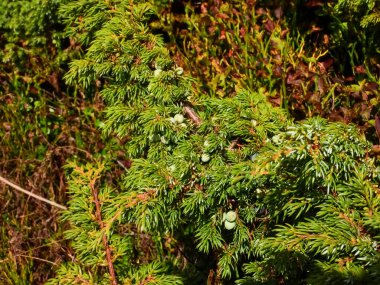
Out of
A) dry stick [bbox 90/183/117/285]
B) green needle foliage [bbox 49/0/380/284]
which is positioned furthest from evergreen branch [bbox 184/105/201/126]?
dry stick [bbox 90/183/117/285]

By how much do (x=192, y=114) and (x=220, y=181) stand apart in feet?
1.27

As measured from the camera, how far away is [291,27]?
3598 mm

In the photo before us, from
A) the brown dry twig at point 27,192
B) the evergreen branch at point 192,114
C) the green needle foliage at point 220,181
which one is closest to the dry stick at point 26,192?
the brown dry twig at point 27,192

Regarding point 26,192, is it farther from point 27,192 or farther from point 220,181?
point 220,181

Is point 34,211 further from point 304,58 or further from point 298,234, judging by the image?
point 298,234

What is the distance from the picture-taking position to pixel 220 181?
1.90 metres

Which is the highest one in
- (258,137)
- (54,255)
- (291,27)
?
(258,137)

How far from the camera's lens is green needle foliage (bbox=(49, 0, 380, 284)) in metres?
1.74

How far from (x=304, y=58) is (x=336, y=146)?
1536 millimetres

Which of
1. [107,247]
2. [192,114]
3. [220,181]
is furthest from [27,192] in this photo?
[220,181]

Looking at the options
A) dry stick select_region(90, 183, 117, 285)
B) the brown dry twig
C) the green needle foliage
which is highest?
the green needle foliage

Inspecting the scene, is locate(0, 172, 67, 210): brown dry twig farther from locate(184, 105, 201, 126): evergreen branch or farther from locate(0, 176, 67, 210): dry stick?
locate(184, 105, 201, 126): evergreen branch

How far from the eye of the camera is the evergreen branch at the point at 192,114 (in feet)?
7.14

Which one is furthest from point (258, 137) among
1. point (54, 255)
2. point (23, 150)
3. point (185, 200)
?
point (23, 150)
